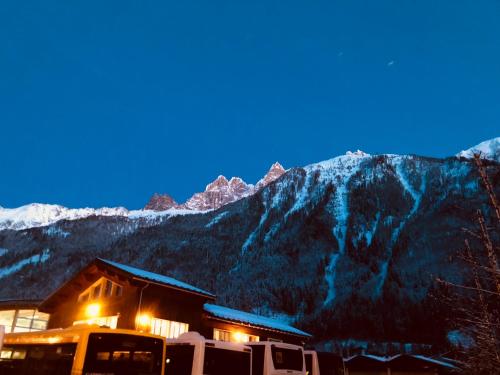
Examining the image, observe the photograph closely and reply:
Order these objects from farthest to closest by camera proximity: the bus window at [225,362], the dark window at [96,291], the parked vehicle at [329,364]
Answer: the parked vehicle at [329,364] → the dark window at [96,291] → the bus window at [225,362]

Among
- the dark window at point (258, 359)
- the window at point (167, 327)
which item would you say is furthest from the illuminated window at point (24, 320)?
the dark window at point (258, 359)

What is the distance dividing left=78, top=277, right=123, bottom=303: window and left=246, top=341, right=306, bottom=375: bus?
31.1 ft

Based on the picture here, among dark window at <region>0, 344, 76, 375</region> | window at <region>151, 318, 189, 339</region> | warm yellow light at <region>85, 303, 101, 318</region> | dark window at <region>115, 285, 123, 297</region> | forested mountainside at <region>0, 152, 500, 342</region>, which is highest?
forested mountainside at <region>0, 152, 500, 342</region>

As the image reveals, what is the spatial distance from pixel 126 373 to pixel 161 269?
132m

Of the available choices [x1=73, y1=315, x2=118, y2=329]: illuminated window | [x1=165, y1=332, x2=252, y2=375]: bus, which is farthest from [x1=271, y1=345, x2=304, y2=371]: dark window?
[x1=73, y1=315, x2=118, y2=329]: illuminated window

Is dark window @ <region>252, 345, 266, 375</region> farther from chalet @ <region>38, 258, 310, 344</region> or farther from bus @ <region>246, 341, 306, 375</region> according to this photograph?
chalet @ <region>38, 258, 310, 344</region>

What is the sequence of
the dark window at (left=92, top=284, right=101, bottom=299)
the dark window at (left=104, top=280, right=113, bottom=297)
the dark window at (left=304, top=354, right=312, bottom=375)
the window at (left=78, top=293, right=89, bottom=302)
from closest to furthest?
1. the dark window at (left=304, top=354, right=312, bottom=375)
2. the dark window at (left=104, top=280, right=113, bottom=297)
3. the dark window at (left=92, top=284, right=101, bottom=299)
4. the window at (left=78, top=293, right=89, bottom=302)

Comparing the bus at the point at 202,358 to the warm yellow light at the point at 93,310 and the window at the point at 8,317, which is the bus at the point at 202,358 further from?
the window at the point at 8,317

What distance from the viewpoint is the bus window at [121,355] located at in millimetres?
11248

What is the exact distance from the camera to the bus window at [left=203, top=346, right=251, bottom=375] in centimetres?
1448

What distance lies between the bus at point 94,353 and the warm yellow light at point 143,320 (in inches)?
288

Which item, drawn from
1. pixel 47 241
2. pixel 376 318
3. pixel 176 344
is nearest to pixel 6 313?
pixel 176 344

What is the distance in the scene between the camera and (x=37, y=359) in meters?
13.4

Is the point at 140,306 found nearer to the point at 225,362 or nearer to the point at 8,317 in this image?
the point at 225,362
